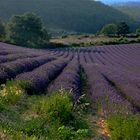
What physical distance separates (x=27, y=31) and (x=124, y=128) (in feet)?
196

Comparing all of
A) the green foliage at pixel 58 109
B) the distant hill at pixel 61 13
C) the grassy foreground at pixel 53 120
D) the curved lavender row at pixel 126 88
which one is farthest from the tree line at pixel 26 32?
the distant hill at pixel 61 13

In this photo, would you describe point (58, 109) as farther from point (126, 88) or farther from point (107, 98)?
point (126, 88)

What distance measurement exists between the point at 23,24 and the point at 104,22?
115m

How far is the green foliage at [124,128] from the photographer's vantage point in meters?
9.35

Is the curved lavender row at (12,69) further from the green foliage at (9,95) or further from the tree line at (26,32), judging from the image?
the tree line at (26,32)

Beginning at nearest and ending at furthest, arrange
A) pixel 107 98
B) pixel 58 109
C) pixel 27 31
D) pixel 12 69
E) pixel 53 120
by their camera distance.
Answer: pixel 53 120, pixel 58 109, pixel 107 98, pixel 12 69, pixel 27 31

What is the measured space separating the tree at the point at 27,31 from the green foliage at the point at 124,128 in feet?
181

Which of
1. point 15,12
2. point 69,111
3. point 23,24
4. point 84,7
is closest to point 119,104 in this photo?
point 69,111

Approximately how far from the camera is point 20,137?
Result: 7.27m

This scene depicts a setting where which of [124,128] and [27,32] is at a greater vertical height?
[124,128]

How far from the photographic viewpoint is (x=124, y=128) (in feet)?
31.2

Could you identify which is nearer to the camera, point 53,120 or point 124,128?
point 124,128

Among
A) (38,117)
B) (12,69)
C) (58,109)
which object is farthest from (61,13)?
(38,117)

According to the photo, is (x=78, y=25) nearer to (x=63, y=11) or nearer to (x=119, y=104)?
(x=63, y=11)
